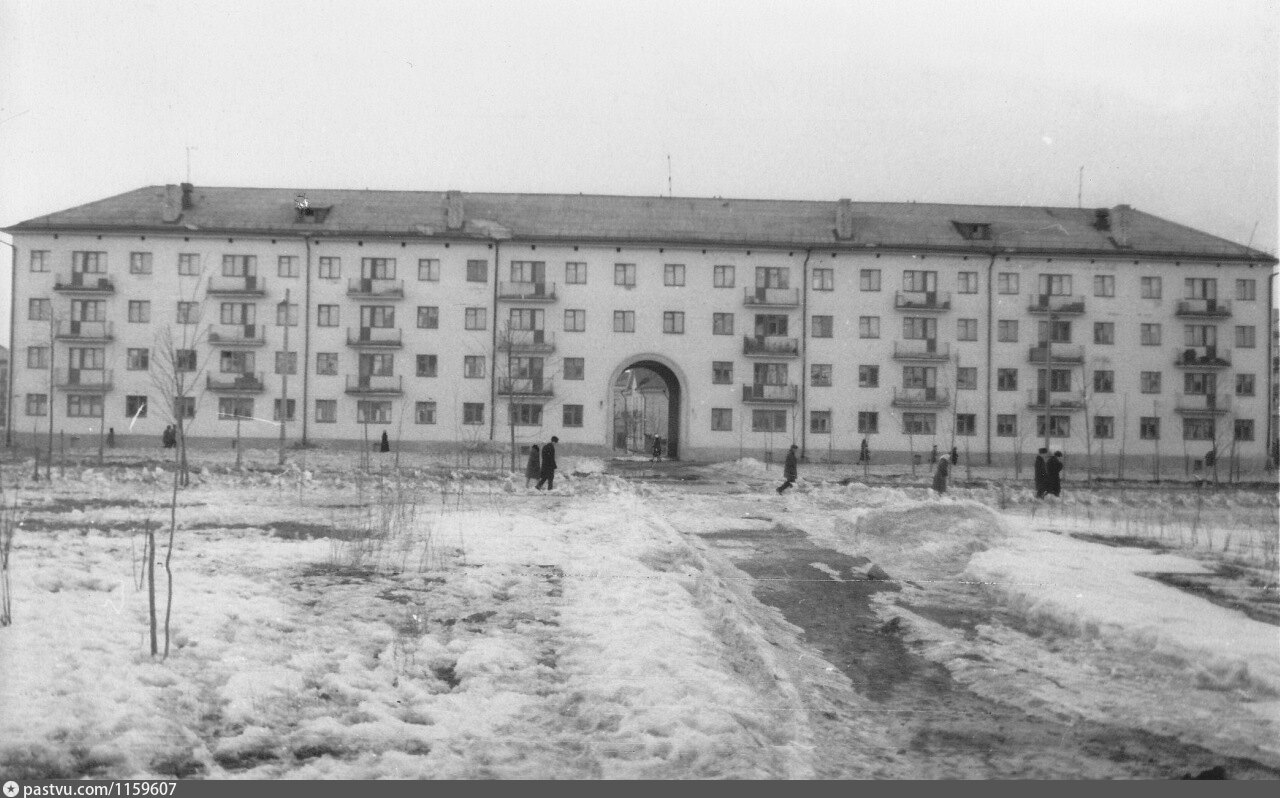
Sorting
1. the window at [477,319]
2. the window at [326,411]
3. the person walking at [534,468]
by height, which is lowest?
the person walking at [534,468]

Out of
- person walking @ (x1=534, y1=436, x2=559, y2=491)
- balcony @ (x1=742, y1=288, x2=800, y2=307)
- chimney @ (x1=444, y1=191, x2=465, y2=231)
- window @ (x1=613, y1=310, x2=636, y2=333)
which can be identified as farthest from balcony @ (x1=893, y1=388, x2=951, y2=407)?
person walking @ (x1=534, y1=436, x2=559, y2=491)

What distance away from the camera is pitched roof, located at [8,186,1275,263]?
4841 cm

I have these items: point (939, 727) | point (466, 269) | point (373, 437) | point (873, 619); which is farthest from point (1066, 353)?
point (939, 727)

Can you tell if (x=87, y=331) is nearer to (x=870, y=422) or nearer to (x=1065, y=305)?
(x=870, y=422)

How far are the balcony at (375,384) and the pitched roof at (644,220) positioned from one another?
7.42 meters

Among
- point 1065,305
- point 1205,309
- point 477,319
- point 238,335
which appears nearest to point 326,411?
point 238,335

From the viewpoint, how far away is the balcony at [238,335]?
156ft

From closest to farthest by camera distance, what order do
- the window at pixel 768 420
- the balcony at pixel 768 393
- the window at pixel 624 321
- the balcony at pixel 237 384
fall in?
the balcony at pixel 237 384 → the balcony at pixel 768 393 → the window at pixel 768 420 → the window at pixel 624 321

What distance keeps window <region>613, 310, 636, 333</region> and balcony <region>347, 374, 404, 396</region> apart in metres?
11.7

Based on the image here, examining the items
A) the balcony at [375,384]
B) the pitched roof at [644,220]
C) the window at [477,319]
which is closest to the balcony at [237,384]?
the balcony at [375,384]

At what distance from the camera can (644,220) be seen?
166 ft

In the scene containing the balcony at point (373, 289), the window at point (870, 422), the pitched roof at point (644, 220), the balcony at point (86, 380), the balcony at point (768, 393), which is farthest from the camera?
the window at point (870, 422)

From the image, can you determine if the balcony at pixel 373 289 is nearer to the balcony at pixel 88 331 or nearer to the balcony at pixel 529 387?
the balcony at pixel 529 387
